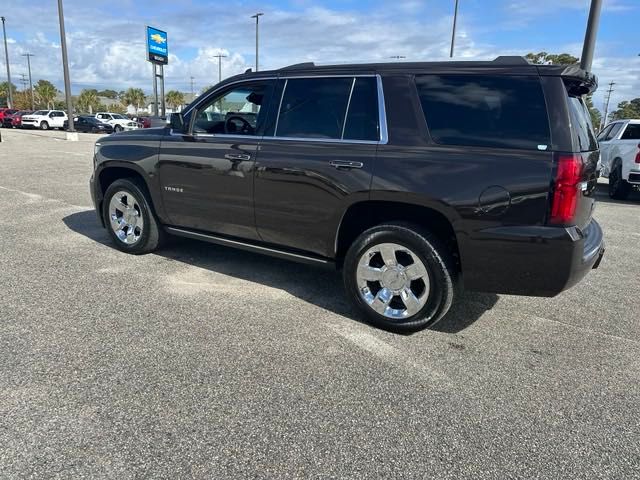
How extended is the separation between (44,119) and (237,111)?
41520 millimetres

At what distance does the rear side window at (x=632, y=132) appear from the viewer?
38.1 feet

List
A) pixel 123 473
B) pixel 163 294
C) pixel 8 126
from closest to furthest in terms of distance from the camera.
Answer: pixel 123 473 → pixel 163 294 → pixel 8 126

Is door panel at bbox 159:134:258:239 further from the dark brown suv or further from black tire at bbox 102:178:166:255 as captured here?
black tire at bbox 102:178:166:255

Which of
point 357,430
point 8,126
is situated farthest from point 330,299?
point 8,126

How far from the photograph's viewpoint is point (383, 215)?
3.72 metres

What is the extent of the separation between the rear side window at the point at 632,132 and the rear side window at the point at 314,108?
34.6 ft

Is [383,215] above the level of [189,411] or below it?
above

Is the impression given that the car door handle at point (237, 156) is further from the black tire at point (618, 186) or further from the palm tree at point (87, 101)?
the palm tree at point (87, 101)

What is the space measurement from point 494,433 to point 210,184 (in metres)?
3.07

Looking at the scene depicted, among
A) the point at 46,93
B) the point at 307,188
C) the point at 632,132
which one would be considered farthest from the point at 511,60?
the point at 46,93

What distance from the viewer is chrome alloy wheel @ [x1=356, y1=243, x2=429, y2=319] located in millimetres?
3490

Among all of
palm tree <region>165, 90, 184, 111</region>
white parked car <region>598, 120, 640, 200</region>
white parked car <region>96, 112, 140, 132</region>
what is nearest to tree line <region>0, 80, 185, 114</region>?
palm tree <region>165, 90, 184, 111</region>

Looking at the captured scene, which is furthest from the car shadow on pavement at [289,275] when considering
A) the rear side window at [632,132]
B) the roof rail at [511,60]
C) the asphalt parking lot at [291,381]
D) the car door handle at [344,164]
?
the rear side window at [632,132]

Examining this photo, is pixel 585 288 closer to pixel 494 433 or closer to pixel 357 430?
pixel 494 433
